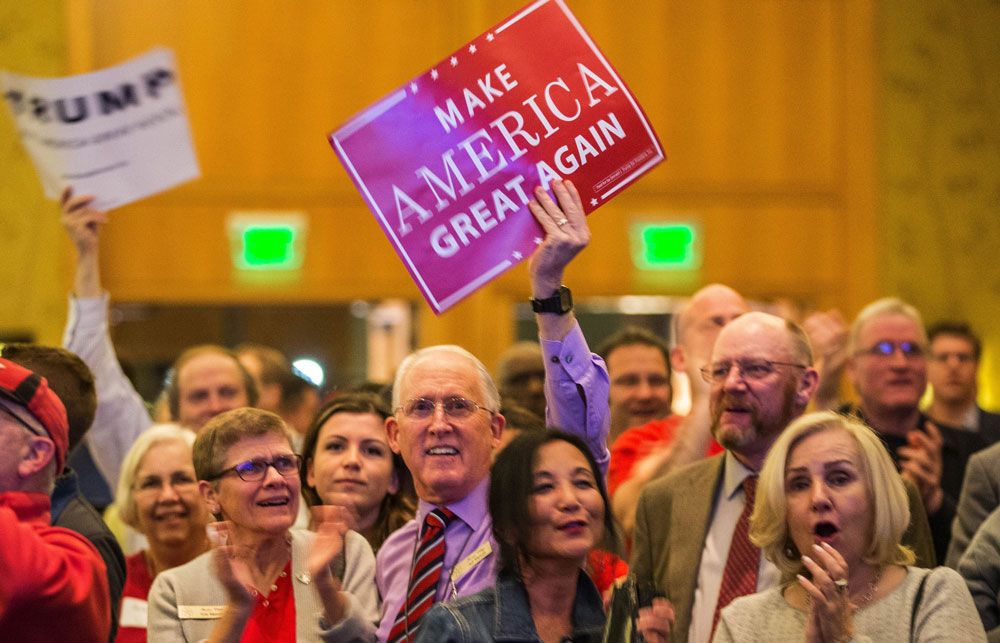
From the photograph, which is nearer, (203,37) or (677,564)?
(677,564)

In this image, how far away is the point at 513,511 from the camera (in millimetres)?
3068

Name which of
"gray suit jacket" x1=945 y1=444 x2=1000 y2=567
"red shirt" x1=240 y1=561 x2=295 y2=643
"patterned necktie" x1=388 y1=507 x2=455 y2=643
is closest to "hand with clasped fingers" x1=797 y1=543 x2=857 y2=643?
"patterned necktie" x1=388 y1=507 x2=455 y2=643

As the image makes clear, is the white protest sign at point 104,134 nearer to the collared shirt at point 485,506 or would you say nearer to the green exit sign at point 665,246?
the collared shirt at point 485,506

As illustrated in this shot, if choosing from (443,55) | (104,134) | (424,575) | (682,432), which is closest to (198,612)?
(424,575)

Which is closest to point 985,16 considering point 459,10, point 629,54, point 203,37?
point 629,54

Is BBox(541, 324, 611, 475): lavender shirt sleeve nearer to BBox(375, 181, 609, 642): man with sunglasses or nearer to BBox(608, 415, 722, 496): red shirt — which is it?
BBox(375, 181, 609, 642): man with sunglasses

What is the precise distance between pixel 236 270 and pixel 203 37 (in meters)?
1.14

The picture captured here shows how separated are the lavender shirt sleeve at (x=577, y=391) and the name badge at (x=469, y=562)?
0.34 meters

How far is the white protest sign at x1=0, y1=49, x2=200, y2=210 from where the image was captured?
4809 millimetres

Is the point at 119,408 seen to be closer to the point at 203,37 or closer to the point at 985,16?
the point at 203,37

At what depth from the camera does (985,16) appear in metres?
7.75

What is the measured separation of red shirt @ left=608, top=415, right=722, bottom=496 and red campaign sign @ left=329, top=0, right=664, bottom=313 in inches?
46.0

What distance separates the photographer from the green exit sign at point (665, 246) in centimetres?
761

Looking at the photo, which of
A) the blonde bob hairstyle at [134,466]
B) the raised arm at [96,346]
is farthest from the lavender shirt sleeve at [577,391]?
the raised arm at [96,346]
